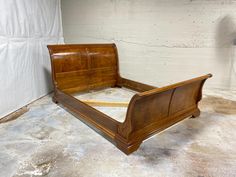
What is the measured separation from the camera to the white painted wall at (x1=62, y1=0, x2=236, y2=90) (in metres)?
3.27

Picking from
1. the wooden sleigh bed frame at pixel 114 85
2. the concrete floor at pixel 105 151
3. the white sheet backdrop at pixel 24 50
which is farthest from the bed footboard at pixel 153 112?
the white sheet backdrop at pixel 24 50

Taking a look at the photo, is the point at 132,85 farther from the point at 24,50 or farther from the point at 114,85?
the point at 24,50

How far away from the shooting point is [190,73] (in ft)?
11.7

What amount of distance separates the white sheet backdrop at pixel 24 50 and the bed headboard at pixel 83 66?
0.49 meters

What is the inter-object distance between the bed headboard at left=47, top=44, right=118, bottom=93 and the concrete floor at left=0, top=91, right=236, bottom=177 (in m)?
0.78

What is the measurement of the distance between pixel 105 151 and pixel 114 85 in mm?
2132

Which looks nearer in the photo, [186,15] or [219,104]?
[219,104]

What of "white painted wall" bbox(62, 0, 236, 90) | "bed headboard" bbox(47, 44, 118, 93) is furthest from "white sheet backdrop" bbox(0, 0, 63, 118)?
"white painted wall" bbox(62, 0, 236, 90)

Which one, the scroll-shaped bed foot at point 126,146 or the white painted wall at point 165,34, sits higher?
the white painted wall at point 165,34

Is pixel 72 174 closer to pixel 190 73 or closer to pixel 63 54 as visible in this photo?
pixel 63 54

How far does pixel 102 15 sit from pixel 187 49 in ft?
6.12

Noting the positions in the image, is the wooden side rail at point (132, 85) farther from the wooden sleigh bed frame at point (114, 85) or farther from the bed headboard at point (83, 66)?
the bed headboard at point (83, 66)

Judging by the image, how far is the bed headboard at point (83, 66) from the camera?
9.78ft

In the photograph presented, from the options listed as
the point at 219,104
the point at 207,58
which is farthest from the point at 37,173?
the point at 207,58
